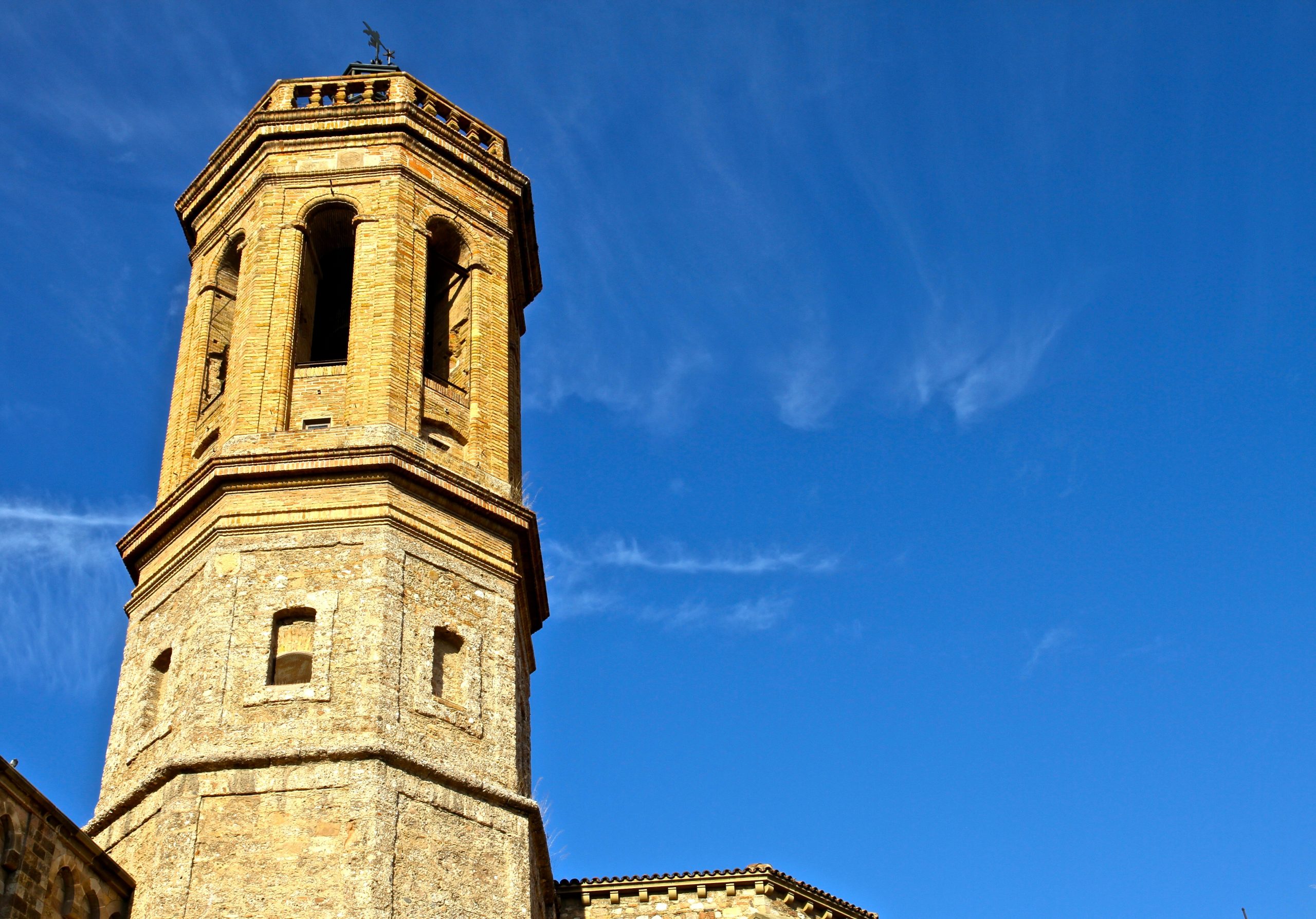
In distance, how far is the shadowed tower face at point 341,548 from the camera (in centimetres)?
1284

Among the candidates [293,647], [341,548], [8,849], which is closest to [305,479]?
[341,548]

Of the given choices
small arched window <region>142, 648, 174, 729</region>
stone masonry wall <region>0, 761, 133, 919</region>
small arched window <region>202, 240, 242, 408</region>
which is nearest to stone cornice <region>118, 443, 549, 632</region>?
small arched window <region>142, 648, 174, 729</region>

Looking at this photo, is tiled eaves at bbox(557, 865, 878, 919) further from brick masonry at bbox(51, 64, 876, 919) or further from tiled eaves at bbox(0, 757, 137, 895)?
tiled eaves at bbox(0, 757, 137, 895)

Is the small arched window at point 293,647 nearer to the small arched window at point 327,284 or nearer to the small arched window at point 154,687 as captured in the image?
the small arched window at point 154,687

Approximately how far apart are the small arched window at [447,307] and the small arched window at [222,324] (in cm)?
229

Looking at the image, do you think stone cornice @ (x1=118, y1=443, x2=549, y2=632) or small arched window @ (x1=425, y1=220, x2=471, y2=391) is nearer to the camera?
stone cornice @ (x1=118, y1=443, x2=549, y2=632)

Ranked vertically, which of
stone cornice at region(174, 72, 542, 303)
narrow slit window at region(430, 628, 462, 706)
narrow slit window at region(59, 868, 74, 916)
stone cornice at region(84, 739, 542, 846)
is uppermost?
stone cornice at region(174, 72, 542, 303)

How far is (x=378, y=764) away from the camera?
1308 centimetres

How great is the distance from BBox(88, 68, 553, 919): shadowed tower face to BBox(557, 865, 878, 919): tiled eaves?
1574 millimetres

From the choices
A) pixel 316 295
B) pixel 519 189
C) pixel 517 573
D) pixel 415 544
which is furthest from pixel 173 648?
pixel 519 189

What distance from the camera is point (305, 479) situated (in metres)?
15.3

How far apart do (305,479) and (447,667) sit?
2450 mm

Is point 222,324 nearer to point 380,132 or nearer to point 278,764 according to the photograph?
point 380,132

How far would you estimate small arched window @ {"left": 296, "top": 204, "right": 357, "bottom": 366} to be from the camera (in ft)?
57.7
